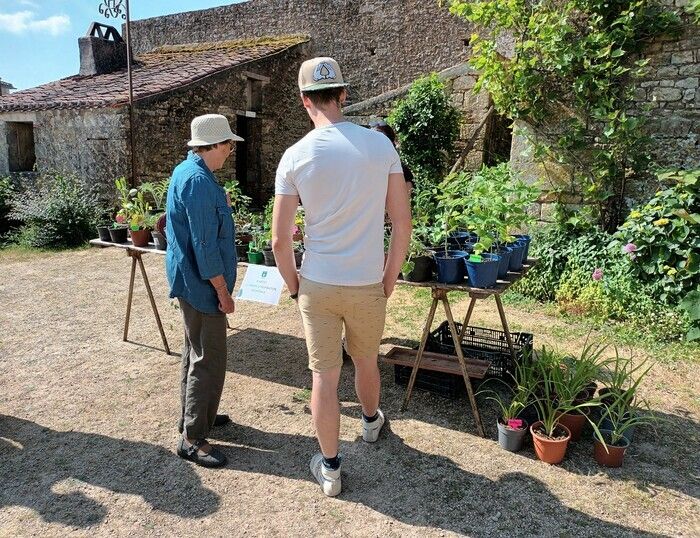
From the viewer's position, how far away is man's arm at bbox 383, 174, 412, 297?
90.9 inches

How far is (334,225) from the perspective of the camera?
7.26ft

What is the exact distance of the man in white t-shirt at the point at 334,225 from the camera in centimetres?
215

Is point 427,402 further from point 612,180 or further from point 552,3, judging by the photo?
point 552,3

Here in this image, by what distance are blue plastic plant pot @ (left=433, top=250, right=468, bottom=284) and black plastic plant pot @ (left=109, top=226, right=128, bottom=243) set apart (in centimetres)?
295

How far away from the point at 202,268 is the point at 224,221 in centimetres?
27

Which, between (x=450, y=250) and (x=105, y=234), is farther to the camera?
(x=105, y=234)

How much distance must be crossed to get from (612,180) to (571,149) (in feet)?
1.79

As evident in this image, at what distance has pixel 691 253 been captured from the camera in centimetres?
456

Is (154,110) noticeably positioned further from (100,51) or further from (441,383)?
(441,383)

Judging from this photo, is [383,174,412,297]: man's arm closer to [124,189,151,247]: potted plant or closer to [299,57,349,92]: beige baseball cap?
[299,57,349,92]: beige baseball cap

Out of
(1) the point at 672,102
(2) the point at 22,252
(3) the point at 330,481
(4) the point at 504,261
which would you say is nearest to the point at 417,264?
(4) the point at 504,261

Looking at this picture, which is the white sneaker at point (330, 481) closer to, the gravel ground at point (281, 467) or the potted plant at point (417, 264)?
the gravel ground at point (281, 467)

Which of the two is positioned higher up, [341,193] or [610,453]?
[341,193]

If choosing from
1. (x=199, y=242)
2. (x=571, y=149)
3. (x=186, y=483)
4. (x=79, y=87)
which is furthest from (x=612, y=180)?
(x=79, y=87)
